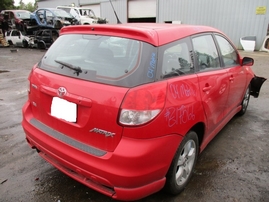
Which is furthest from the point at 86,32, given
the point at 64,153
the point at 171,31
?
the point at 64,153

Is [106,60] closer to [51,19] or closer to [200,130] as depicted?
[200,130]

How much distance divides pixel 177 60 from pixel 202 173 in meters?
1.37

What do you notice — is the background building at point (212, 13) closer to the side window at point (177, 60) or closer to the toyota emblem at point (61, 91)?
the side window at point (177, 60)

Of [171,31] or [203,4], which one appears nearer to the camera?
[171,31]

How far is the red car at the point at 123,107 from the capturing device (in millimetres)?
1754

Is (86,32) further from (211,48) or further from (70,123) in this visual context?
(211,48)

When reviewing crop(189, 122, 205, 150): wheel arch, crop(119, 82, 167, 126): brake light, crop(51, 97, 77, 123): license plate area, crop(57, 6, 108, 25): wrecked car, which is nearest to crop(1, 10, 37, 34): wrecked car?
crop(57, 6, 108, 25): wrecked car

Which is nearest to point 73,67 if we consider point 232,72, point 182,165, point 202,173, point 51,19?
point 182,165

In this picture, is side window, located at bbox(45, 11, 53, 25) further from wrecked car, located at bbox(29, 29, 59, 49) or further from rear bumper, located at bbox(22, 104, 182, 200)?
rear bumper, located at bbox(22, 104, 182, 200)

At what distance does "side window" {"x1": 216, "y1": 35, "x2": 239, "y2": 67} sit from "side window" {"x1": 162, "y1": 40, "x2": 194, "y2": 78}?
1.03 m

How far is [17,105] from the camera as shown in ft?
15.9

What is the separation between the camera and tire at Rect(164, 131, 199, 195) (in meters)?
2.09

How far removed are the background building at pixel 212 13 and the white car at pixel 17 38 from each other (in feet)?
30.9

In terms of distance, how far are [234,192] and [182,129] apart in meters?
0.98
